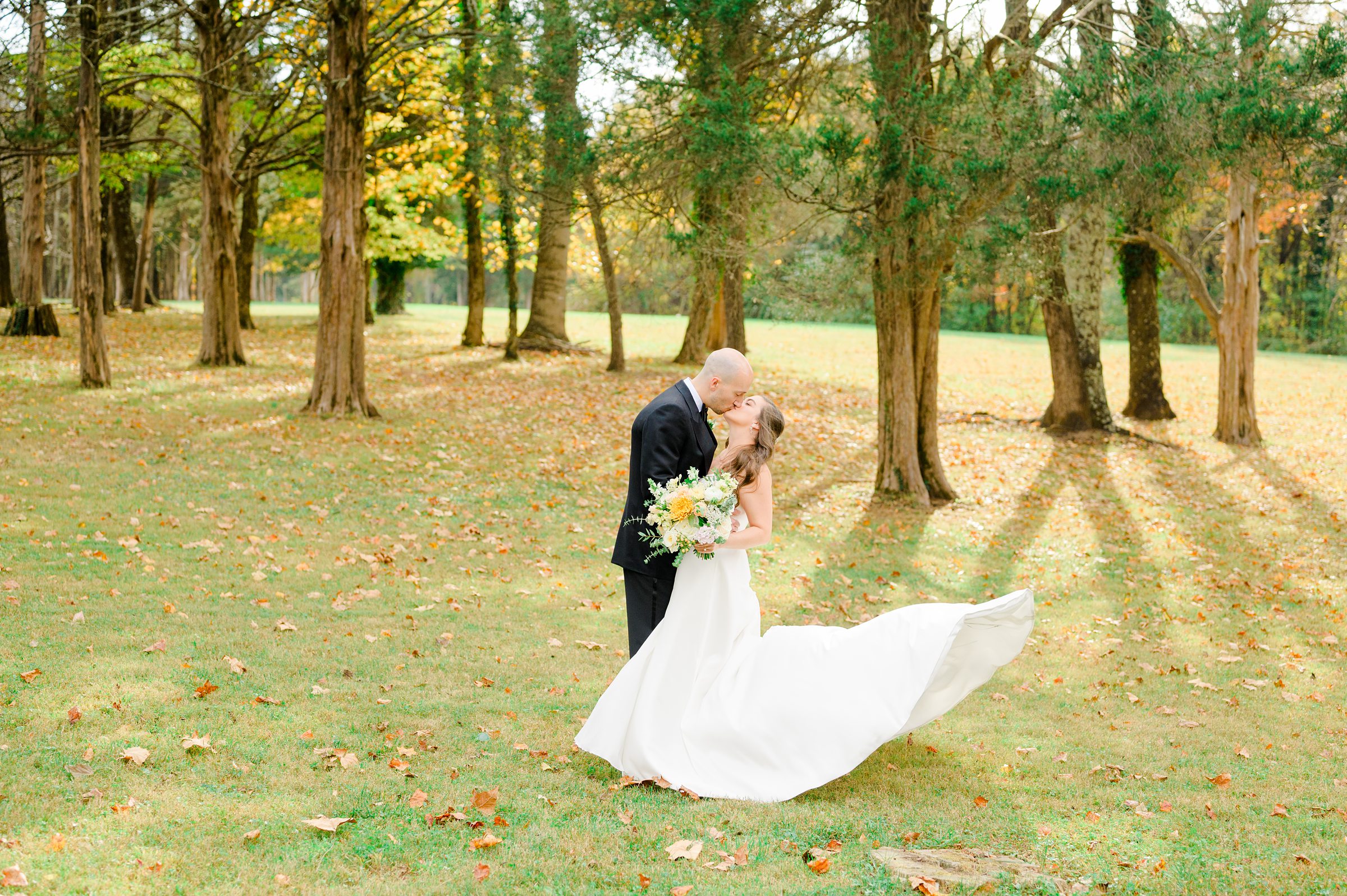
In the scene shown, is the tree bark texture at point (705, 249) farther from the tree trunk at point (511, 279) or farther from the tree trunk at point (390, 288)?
the tree trunk at point (390, 288)

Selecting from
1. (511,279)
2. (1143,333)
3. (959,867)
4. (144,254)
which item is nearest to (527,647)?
(959,867)

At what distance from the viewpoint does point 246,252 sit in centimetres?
2911

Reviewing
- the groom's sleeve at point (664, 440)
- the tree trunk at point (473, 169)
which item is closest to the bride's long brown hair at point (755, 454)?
the groom's sleeve at point (664, 440)

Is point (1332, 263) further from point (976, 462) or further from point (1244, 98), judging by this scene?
point (1244, 98)

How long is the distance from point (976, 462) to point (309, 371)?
41.4 feet

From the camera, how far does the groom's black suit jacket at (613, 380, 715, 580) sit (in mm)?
5559

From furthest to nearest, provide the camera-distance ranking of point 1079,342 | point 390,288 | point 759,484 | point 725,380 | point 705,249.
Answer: point 390,288, point 1079,342, point 705,249, point 759,484, point 725,380

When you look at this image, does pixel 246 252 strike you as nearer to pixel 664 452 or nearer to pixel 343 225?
pixel 343 225

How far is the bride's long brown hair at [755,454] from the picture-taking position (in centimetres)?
→ 553

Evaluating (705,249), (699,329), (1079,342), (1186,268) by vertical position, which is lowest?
(1079,342)

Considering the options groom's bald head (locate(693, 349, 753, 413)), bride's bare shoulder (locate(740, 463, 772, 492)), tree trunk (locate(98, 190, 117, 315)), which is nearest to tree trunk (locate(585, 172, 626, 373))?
groom's bald head (locate(693, 349, 753, 413))

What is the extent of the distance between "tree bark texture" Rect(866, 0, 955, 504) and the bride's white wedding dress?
783 centimetres

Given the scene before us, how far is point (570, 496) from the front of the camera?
13.9 metres

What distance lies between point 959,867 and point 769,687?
4.47ft
